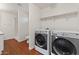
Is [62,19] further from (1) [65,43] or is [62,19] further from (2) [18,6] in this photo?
(2) [18,6]

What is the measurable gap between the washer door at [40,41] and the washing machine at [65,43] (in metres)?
0.09

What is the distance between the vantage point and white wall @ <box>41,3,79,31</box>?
1.01m

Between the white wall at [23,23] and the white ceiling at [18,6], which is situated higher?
the white ceiling at [18,6]

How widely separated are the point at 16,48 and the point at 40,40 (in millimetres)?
279

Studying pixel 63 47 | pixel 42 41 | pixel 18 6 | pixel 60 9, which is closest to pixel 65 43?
pixel 63 47

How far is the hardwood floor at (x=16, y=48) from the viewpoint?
1055 millimetres

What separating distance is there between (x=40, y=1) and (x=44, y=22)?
226 millimetres

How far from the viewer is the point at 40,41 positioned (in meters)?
1.13

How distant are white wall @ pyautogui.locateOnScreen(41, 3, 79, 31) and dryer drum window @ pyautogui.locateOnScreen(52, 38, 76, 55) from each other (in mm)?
134

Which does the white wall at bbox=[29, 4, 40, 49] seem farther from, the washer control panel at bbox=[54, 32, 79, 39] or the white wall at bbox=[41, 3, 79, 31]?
the washer control panel at bbox=[54, 32, 79, 39]

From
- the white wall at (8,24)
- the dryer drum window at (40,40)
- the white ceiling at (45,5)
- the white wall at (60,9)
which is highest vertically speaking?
the white ceiling at (45,5)

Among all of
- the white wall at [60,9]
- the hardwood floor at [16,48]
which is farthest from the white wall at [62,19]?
the hardwood floor at [16,48]

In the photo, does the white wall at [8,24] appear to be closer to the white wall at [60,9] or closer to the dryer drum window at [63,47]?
the white wall at [60,9]
